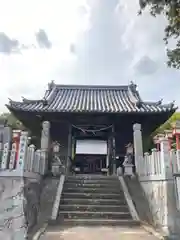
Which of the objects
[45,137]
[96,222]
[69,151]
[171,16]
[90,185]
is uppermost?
[171,16]

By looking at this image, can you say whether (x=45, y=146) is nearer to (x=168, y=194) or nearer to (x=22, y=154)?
(x=22, y=154)

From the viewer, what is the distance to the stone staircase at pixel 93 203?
23.2ft

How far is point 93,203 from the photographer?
8023mm

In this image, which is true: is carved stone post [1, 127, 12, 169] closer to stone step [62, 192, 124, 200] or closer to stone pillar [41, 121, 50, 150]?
stone step [62, 192, 124, 200]

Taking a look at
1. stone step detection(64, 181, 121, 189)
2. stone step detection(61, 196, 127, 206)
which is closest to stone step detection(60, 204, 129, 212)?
stone step detection(61, 196, 127, 206)

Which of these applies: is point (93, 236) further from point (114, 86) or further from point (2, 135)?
point (114, 86)

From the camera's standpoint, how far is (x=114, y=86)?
16844 millimetres

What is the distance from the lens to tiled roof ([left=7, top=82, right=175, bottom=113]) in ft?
39.3

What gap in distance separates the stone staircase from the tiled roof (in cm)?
371

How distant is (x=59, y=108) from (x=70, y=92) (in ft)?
14.5

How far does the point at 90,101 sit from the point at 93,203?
7.32 metres

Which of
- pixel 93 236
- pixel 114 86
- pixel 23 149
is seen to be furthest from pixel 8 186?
pixel 114 86

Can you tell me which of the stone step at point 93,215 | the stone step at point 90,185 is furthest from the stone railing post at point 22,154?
the stone step at point 90,185

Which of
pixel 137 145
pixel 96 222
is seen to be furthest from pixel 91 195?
pixel 137 145
